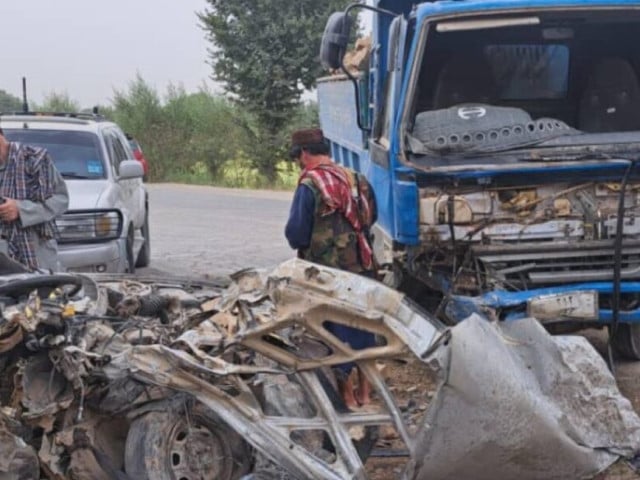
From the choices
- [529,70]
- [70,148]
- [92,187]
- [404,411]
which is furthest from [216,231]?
[404,411]

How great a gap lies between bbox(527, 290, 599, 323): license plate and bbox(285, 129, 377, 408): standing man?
1.05 meters

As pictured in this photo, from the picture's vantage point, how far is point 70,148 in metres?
9.09

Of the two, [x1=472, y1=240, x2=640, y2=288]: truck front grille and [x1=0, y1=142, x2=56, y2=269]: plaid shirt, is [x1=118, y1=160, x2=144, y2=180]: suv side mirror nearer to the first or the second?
[x1=0, y1=142, x2=56, y2=269]: plaid shirt

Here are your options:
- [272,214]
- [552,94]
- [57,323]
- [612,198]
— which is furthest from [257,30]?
[57,323]

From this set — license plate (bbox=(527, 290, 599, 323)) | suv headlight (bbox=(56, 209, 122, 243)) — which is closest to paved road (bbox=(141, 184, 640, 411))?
license plate (bbox=(527, 290, 599, 323))

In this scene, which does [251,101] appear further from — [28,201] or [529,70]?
[28,201]

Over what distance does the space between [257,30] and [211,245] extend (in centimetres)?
1499

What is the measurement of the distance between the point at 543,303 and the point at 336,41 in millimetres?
2135

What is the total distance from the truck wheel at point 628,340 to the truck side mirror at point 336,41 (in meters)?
2.74

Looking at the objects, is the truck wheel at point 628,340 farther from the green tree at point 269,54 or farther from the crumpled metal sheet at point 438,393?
the green tree at point 269,54

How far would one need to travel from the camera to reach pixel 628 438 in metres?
3.98

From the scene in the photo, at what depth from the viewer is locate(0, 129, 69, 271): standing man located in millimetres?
5684

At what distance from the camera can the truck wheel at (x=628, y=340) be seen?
266 inches

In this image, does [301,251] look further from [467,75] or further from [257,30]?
[257,30]
